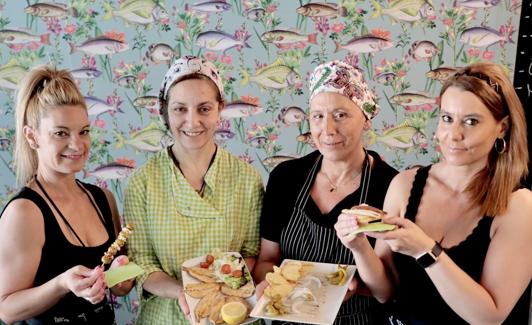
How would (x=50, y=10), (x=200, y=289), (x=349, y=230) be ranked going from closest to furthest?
1. (x=349, y=230)
2. (x=200, y=289)
3. (x=50, y=10)

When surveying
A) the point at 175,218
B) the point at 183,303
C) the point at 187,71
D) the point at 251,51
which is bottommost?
the point at 183,303

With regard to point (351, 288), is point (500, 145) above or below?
above

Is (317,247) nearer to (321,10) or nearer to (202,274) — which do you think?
(202,274)

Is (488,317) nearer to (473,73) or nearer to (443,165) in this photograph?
(443,165)

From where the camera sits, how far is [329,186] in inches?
78.2

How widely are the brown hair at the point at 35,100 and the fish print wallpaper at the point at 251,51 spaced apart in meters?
1.54

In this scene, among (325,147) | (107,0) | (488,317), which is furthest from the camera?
(107,0)

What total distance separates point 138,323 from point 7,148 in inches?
75.7

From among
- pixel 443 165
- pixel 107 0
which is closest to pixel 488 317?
pixel 443 165

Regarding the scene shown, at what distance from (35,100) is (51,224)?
1.32 ft

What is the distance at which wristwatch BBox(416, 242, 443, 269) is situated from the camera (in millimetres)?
1492

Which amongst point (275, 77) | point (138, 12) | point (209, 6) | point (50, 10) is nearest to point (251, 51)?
point (275, 77)

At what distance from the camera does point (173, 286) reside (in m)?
1.86

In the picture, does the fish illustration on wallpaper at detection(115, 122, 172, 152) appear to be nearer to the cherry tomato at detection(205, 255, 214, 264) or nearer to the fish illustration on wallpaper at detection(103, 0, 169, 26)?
the fish illustration on wallpaper at detection(103, 0, 169, 26)
